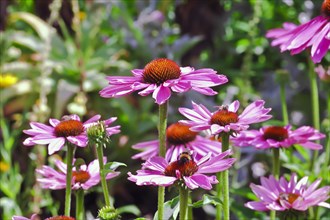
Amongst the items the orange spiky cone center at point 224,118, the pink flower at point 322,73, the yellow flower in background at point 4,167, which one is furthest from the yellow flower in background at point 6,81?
the orange spiky cone center at point 224,118

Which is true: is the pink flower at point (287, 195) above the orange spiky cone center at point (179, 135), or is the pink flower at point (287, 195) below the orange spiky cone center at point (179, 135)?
below

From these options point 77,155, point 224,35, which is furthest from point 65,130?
point 224,35

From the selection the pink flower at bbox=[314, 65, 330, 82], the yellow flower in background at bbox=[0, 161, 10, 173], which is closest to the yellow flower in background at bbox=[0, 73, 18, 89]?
the yellow flower in background at bbox=[0, 161, 10, 173]

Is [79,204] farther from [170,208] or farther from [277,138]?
[277,138]

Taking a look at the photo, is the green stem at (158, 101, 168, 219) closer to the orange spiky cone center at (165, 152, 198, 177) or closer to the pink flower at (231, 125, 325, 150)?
the orange spiky cone center at (165, 152, 198, 177)

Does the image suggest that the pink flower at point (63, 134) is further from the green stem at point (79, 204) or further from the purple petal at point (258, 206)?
the purple petal at point (258, 206)
